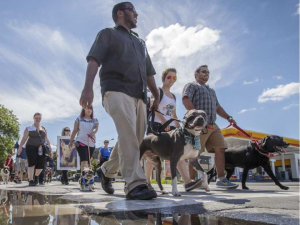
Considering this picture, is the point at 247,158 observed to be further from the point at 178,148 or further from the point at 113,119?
the point at 113,119

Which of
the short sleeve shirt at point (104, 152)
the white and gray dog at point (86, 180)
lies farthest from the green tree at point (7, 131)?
the white and gray dog at point (86, 180)

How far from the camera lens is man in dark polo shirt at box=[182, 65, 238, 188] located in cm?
537

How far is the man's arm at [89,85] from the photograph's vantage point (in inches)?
114

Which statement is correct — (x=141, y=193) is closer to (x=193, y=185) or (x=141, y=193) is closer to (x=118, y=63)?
(x=118, y=63)

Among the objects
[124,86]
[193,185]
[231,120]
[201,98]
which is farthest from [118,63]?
[231,120]

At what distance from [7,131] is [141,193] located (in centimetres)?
4235

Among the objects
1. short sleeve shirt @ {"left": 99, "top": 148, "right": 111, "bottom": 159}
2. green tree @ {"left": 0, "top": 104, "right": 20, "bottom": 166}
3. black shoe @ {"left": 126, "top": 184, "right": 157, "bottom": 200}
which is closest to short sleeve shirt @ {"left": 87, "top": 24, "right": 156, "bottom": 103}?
black shoe @ {"left": 126, "top": 184, "right": 157, "bottom": 200}

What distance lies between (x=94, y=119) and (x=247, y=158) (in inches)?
147

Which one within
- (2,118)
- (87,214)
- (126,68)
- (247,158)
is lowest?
(87,214)

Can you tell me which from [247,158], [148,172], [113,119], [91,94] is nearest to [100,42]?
[91,94]

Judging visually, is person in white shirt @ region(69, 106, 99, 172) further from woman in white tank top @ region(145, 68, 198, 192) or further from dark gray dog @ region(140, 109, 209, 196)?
dark gray dog @ region(140, 109, 209, 196)

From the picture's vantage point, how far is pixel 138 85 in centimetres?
328

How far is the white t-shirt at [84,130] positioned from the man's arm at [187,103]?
2.37 m

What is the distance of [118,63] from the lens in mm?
3207
